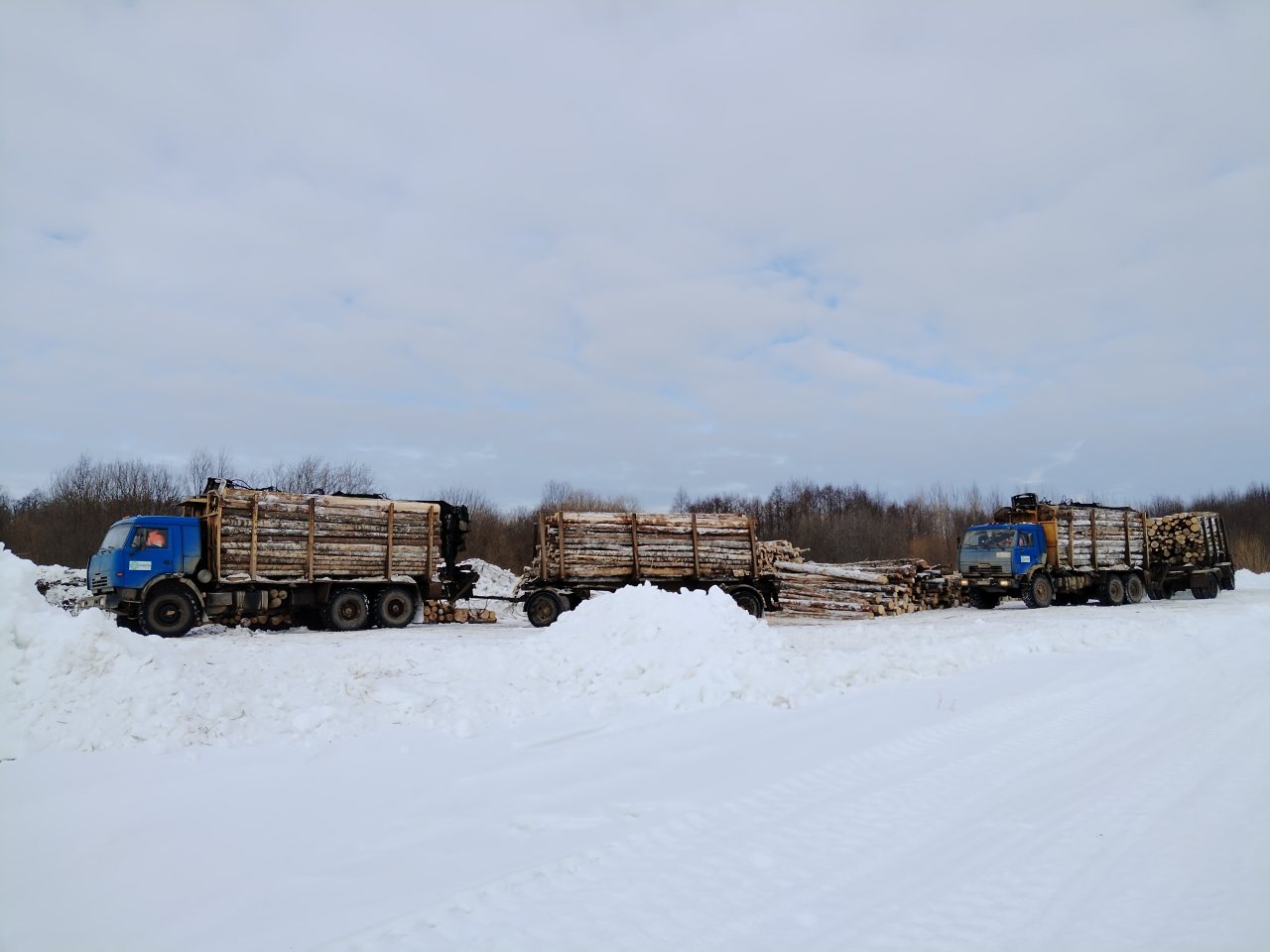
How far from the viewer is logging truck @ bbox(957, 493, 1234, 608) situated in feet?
84.4

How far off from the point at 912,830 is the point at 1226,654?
1159 cm

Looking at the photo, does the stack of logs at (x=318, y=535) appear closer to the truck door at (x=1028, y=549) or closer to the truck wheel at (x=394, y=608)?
the truck wheel at (x=394, y=608)

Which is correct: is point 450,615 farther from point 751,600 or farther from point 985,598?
point 985,598

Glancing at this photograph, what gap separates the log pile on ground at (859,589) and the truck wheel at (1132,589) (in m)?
6.02

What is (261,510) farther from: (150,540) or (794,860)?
(794,860)

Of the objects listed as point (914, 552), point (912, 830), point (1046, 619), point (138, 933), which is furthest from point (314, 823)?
point (914, 552)

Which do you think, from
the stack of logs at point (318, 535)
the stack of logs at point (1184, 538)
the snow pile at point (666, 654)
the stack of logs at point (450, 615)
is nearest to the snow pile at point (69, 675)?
the snow pile at point (666, 654)

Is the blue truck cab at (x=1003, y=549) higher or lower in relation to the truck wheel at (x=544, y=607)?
higher

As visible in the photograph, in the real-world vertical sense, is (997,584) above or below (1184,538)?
below

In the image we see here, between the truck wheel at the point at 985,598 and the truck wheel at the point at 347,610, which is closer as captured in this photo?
the truck wheel at the point at 347,610

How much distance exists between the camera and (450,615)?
23.9 meters

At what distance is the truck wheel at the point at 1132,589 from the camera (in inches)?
1123

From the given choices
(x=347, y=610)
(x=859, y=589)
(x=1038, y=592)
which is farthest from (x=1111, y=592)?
(x=347, y=610)

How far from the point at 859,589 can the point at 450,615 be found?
479 inches
